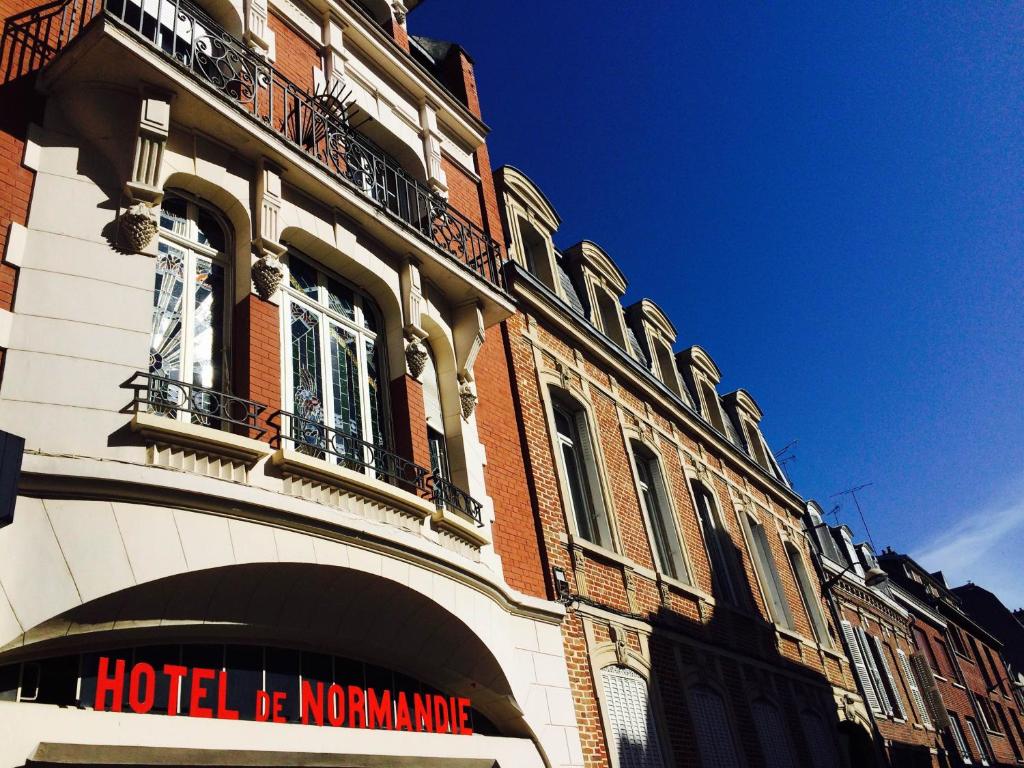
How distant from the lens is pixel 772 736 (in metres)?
14.1

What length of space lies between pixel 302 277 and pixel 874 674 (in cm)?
2025

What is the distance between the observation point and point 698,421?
17.2 meters

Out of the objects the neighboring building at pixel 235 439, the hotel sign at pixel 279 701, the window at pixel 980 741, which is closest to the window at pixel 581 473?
the neighboring building at pixel 235 439

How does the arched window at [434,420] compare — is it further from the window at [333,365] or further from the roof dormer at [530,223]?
the roof dormer at [530,223]

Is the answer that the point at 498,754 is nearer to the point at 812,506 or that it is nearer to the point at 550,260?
the point at 550,260

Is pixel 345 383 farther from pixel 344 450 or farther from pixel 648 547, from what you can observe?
pixel 648 547

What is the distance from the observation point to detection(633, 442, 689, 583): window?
1359 centimetres

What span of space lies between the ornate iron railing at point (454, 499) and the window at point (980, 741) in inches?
1097

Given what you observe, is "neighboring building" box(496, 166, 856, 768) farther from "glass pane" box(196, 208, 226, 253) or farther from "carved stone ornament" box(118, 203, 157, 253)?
"carved stone ornament" box(118, 203, 157, 253)

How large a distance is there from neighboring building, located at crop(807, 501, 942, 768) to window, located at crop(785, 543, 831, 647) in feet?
3.31

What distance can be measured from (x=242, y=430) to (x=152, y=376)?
3.12 ft

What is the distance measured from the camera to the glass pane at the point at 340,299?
8.27m

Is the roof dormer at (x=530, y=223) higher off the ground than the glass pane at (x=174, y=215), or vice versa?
the roof dormer at (x=530, y=223)

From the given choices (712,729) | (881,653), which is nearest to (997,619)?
(881,653)
